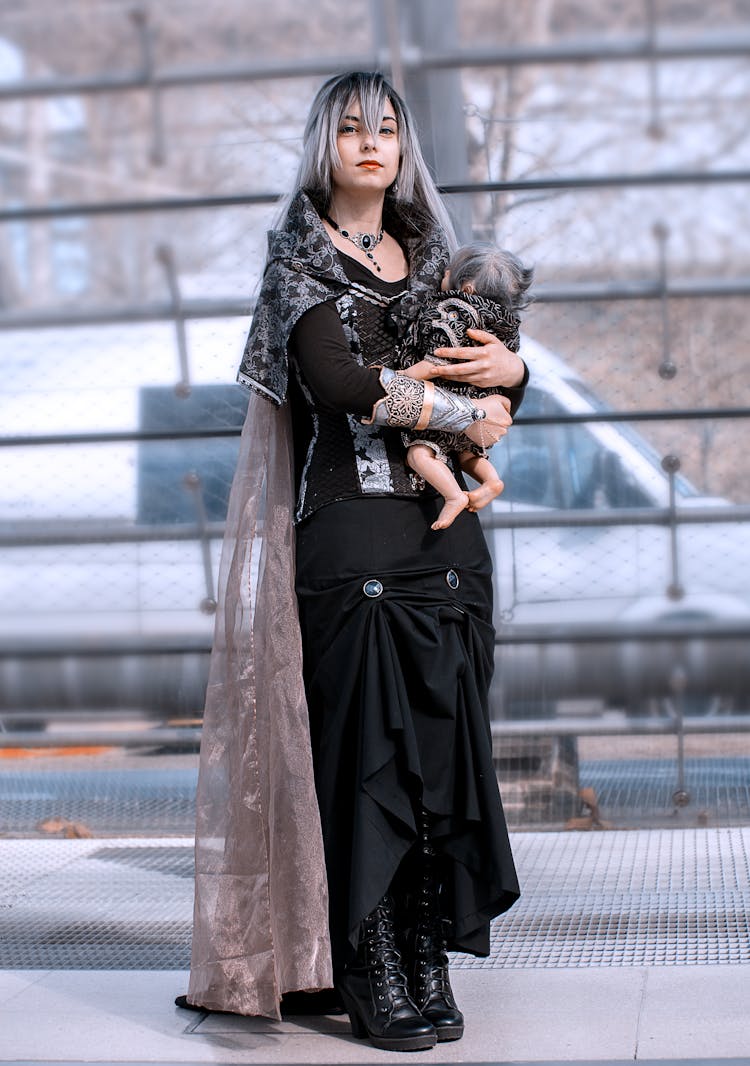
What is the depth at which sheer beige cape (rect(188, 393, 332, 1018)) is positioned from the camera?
8.44 feet

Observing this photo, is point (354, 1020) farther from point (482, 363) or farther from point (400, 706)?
point (482, 363)

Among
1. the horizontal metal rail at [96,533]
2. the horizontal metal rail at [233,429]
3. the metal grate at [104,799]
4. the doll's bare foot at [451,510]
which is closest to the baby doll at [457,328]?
the doll's bare foot at [451,510]

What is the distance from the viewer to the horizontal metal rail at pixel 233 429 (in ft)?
13.8

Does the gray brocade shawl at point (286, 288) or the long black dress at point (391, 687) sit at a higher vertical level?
the gray brocade shawl at point (286, 288)

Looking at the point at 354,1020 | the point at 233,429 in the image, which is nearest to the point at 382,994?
the point at 354,1020

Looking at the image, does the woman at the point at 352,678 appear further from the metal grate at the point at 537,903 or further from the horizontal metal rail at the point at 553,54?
the horizontal metal rail at the point at 553,54

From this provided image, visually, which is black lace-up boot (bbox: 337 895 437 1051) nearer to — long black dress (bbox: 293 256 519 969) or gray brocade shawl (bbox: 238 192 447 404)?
long black dress (bbox: 293 256 519 969)

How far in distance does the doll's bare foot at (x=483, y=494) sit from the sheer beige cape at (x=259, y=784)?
0.35 m

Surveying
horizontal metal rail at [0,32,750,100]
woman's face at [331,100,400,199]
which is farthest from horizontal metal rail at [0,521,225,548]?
woman's face at [331,100,400,199]

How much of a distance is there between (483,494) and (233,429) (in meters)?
1.91

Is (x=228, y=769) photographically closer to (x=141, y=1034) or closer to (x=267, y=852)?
(x=267, y=852)

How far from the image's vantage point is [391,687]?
252 cm

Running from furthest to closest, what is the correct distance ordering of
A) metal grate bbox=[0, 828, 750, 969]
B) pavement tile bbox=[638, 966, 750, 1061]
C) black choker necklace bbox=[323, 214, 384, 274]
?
metal grate bbox=[0, 828, 750, 969], black choker necklace bbox=[323, 214, 384, 274], pavement tile bbox=[638, 966, 750, 1061]

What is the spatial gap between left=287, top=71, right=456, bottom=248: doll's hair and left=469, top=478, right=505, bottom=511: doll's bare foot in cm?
54
